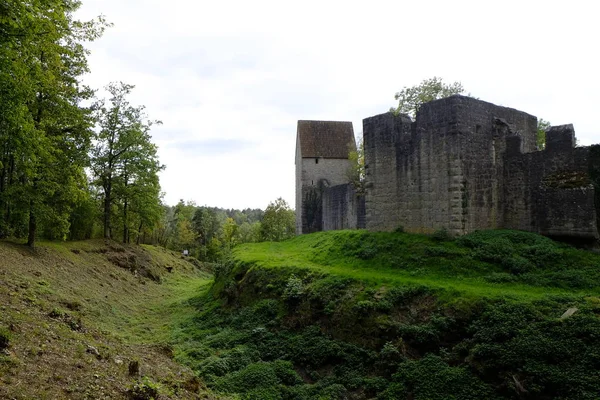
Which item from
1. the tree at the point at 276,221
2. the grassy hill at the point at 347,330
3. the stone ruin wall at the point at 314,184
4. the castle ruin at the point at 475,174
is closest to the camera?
the grassy hill at the point at 347,330

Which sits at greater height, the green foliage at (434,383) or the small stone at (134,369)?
the small stone at (134,369)

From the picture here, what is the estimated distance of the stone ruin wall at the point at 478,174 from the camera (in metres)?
14.3

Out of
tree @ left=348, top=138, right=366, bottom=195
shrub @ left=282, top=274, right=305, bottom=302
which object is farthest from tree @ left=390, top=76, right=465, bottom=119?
shrub @ left=282, top=274, right=305, bottom=302

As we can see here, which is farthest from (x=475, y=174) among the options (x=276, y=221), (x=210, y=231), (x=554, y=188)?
(x=210, y=231)

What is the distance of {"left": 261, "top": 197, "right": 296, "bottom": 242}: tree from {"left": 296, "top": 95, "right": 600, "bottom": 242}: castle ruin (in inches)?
969

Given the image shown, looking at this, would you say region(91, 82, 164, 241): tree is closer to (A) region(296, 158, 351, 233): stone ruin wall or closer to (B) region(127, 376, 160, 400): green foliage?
(A) region(296, 158, 351, 233): stone ruin wall

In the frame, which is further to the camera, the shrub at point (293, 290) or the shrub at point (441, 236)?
the shrub at point (441, 236)

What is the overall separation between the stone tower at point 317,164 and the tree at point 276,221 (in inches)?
139

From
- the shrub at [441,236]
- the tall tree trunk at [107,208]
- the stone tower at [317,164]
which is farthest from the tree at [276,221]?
the shrub at [441,236]

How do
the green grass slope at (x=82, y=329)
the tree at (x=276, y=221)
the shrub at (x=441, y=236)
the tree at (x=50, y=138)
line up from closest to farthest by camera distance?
the green grass slope at (x=82, y=329)
the tree at (x=50, y=138)
the shrub at (x=441, y=236)
the tree at (x=276, y=221)

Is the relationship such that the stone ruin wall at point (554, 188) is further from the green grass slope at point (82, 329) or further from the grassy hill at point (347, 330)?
the green grass slope at point (82, 329)

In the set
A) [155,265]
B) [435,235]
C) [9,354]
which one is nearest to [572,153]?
[435,235]

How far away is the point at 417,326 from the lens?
10031 mm

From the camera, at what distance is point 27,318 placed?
9.28 meters
